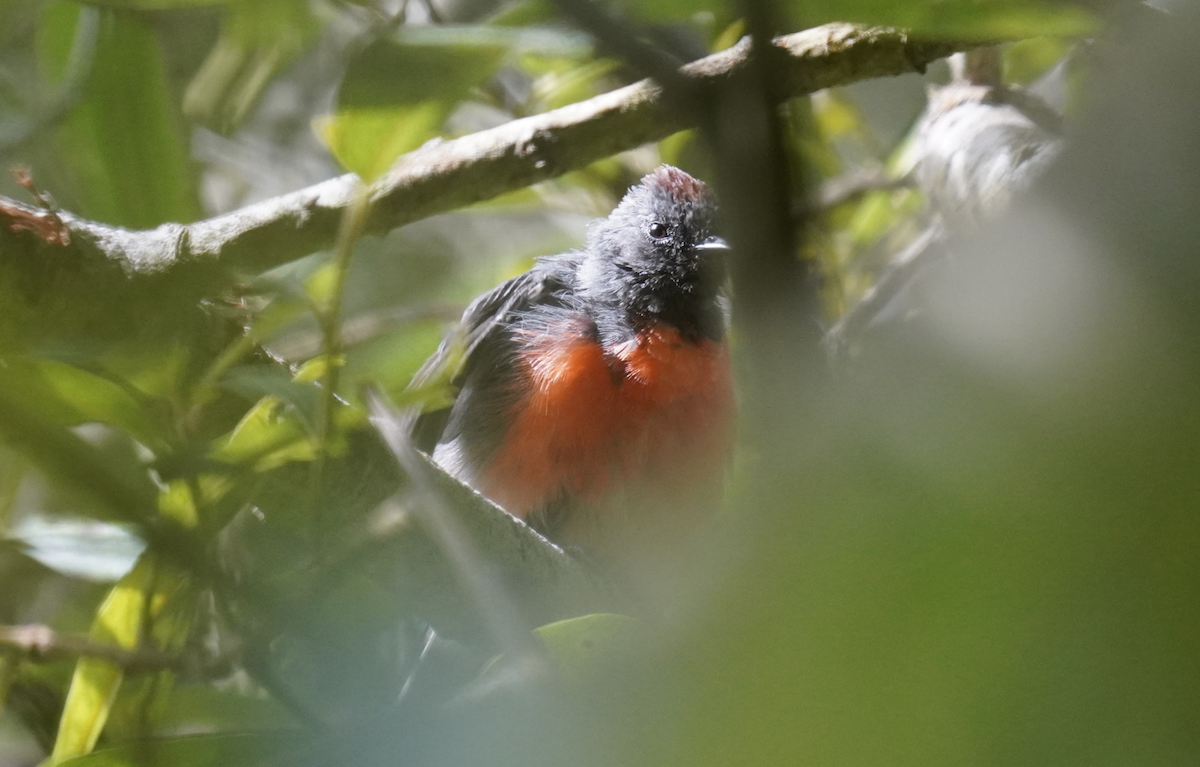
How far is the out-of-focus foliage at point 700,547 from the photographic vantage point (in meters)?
0.37

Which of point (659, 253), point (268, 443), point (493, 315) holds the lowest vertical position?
point (493, 315)

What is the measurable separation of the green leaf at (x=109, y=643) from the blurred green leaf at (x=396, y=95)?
0.74m

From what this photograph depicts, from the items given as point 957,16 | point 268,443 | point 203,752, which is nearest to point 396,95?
point 268,443

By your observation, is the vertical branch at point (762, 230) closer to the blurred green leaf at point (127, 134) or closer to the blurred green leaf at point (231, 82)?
the blurred green leaf at point (127, 134)

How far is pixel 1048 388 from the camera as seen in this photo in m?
0.39

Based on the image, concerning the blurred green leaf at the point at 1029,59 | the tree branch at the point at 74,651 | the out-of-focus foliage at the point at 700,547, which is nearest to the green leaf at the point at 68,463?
the out-of-focus foliage at the point at 700,547

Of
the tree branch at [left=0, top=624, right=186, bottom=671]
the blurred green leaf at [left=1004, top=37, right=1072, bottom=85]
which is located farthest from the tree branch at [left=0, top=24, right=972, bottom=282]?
the blurred green leaf at [left=1004, top=37, right=1072, bottom=85]

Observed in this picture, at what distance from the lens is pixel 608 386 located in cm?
297

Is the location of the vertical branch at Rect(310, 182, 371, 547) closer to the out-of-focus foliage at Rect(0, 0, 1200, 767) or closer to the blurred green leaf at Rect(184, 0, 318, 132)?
the out-of-focus foliage at Rect(0, 0, 1200, 767)

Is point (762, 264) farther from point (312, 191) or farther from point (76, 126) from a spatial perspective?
point (312, 191)

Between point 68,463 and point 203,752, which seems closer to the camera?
point 68,463

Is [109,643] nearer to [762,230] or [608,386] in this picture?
[762,230]

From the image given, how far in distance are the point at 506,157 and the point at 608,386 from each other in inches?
35.7

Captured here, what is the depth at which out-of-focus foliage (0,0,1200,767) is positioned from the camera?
37 centimetres
